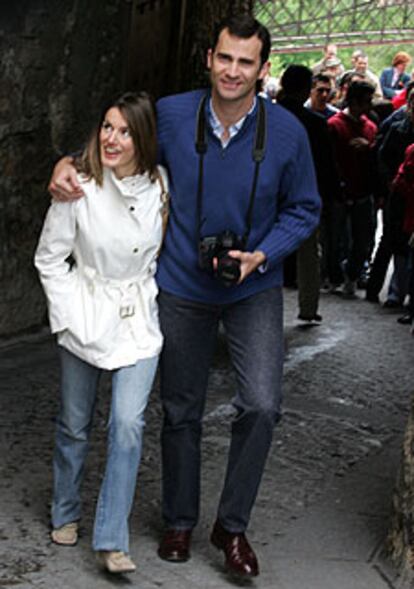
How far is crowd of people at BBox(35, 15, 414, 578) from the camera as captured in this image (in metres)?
4.82

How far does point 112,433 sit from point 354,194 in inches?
282

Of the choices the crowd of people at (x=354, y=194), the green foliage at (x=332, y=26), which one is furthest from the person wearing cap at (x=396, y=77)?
the crowd of people at (x=354, y=194)

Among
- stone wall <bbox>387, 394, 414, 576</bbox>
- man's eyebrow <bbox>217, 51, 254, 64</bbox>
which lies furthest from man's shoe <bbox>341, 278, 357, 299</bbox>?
man's eyebrow <bbox>217, 51, 254, 64</bbox>

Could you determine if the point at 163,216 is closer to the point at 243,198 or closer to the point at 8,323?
the point at 243,198

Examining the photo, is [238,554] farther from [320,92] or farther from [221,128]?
[320,92]

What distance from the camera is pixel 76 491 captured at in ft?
17.1

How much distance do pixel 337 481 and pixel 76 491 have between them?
1.51m

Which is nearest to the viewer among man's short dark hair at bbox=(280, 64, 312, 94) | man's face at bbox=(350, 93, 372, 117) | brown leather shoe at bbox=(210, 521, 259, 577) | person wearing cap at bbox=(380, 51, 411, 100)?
brown leather shoe at bbox=(210, 521, 259, 577)

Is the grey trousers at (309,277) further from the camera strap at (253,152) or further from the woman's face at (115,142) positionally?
the woman's face at (115,142)

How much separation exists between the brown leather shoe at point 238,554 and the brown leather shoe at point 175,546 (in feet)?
0.44

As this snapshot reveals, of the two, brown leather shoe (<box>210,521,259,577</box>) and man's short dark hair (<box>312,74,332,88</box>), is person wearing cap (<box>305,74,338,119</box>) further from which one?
brown leather shoe (<box>210,521,259,577</box>)

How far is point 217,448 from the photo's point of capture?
6.64m

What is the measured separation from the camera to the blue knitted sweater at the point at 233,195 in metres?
4.85

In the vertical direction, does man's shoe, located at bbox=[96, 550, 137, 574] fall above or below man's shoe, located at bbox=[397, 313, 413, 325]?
above
